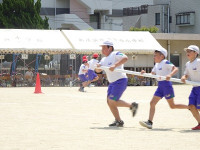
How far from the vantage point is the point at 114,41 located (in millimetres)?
40219

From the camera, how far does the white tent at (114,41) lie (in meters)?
38.7

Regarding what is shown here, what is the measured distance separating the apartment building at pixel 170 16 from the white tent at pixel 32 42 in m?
34.5

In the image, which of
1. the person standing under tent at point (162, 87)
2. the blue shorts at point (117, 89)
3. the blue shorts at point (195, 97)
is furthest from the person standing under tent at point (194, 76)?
the blue shorts at point (117, 89)

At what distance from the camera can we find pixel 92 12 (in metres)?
73.4

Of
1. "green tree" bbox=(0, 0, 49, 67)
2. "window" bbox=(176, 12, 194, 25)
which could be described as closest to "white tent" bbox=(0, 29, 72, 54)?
"green tree" bbox=(0, 0, 49, 67)

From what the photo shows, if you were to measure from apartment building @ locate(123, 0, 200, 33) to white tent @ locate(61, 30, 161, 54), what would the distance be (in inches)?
1178

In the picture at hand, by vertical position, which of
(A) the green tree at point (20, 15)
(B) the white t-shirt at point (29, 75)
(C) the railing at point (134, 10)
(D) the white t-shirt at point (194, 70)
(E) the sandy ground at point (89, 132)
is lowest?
(E) the sandy ground at point (89, 132)

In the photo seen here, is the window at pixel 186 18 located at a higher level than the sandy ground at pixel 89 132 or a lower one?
higher

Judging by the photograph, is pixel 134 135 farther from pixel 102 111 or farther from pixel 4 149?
pixel 102 111

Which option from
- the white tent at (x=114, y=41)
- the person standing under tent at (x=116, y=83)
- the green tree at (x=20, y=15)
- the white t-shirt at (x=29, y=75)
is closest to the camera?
the person standing under tent at (x=116, y=83)

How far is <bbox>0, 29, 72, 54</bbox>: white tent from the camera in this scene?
37.0 m

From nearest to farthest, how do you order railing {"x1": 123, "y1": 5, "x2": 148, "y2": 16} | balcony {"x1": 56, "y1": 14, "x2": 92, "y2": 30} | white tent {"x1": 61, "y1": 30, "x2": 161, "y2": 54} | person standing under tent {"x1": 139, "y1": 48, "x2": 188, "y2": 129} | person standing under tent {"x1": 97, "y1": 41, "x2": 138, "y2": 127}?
person standing under tent {"x1": 139, "y1": 48, "x2": 188, "y2": 129} → person standing under tent {"x1": 97, "y1": 41, "x2": 138, "y2": 127} → white tent {"x1": 61, "y1": 30, "x2": 161, "y2": 54} → balcony {"x1": 56, "y1": 14, "x2": 92, "y2": 30} → railing {"x1": 123, "y1": 5, "x2": 148, "y2": 16}

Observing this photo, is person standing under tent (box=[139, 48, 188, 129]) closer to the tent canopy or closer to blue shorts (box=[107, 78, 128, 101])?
blue shorts (box=[107, 78, 128, 101])

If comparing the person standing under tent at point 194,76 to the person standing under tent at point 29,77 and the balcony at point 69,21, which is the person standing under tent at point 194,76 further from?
the balcony at point 69,21
